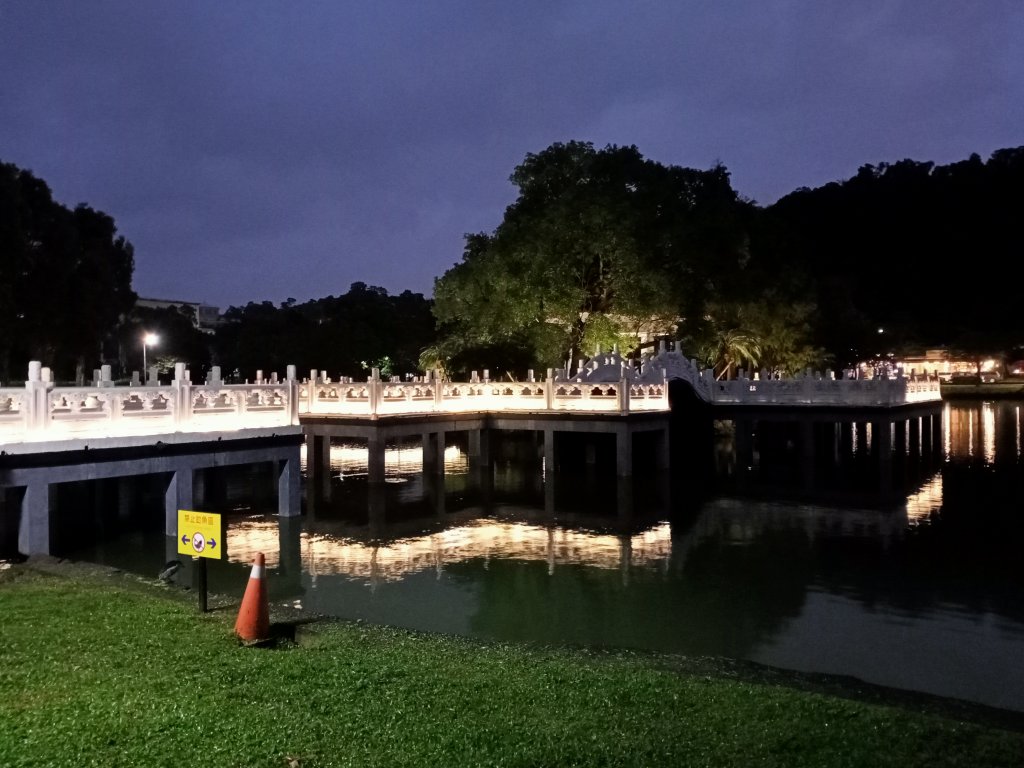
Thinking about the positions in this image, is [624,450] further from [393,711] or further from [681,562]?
[393,711]

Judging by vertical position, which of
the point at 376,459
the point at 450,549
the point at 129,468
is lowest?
the point at 450,549

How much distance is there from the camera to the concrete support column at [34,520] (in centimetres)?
1427

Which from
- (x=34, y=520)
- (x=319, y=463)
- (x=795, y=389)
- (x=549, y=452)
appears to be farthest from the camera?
(x=795, y=389)

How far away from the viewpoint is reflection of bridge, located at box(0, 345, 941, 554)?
1491cm

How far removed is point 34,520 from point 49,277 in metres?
29.9

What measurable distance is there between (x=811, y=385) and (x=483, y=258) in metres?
13.6

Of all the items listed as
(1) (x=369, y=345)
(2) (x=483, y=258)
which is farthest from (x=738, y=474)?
(1) (x=369, y=345)

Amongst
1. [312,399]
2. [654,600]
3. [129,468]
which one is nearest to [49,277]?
[312,399]

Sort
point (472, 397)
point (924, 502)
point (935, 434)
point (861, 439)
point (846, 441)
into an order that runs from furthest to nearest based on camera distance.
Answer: point (861, 439)
point (846, 441)
point (935, 434)
point (472, 397)
point (924, 502)

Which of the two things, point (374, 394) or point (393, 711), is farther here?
point (374, 394)

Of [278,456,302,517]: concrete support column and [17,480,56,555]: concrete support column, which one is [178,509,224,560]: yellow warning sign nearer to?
[17,480,56,555]: concrete support column

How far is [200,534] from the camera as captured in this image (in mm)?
9484

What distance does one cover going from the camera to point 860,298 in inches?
3275

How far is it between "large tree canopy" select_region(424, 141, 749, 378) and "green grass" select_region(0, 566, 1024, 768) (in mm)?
24880
